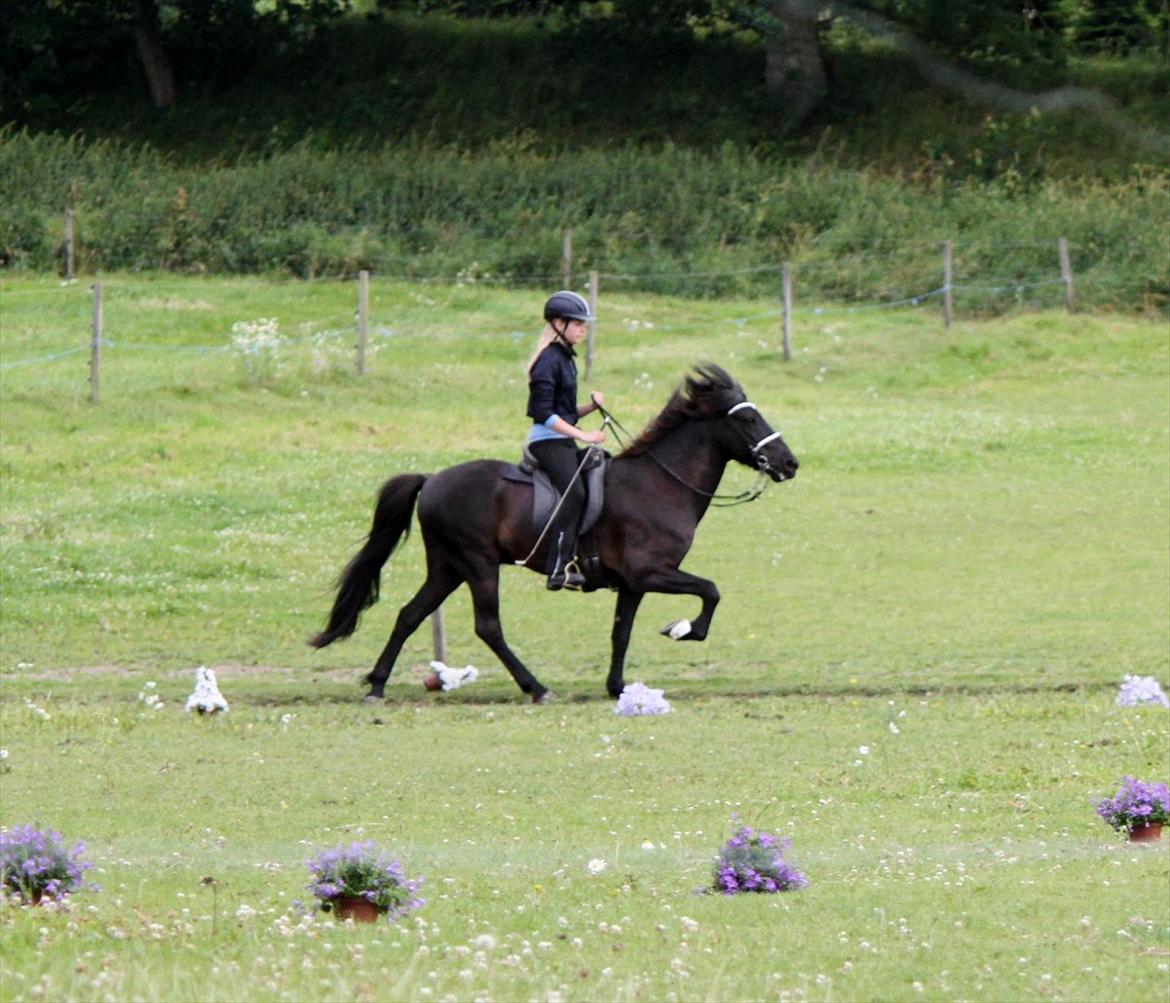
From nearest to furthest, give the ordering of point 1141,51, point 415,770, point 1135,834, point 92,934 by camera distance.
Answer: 1. point 92,934
2. point 1135,834
3. point 415,770
4. point 1141,51

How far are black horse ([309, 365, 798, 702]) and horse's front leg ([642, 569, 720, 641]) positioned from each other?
0.01 metres

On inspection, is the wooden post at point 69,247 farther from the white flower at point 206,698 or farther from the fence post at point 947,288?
the white flower at point 206,698

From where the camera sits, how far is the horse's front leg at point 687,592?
1445 cm

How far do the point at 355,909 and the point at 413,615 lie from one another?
8188 mm

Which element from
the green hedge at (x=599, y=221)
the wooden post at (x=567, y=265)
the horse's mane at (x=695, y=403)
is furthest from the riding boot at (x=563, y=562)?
the wooden post at (x=567, y=265)

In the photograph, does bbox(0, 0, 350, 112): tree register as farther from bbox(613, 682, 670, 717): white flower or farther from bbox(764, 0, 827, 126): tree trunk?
bbox(613, 682, 670, 717): white flower

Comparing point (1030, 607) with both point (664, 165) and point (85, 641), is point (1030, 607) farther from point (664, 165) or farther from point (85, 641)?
point (664, 165)

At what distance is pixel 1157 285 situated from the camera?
115ft

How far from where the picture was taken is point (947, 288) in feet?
110

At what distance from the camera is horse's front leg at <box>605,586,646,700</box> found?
15.1m

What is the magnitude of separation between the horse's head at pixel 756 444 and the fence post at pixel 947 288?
18.9 meters

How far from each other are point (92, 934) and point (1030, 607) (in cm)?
1285

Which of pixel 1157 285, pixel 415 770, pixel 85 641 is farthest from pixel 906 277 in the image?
pixel 415 770

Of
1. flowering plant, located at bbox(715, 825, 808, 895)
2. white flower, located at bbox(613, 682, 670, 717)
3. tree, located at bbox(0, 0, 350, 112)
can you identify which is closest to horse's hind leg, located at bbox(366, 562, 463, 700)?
white flower, located at bbox(613, 682, 670, 717)
